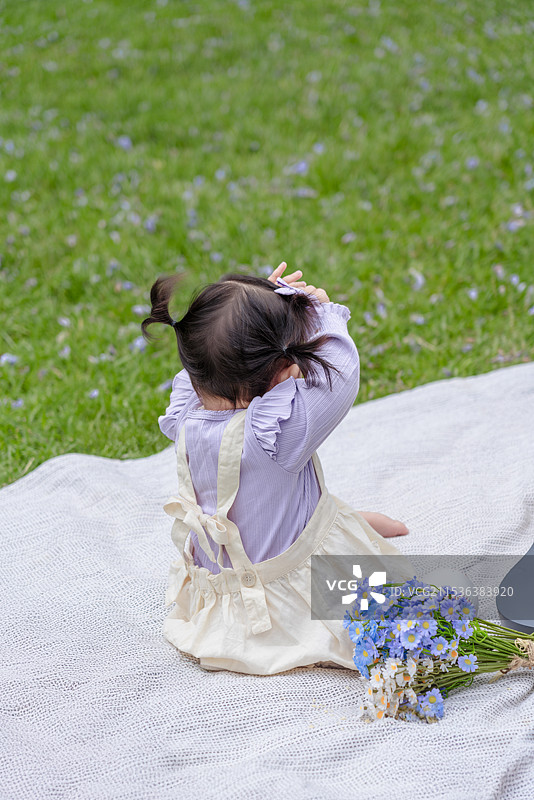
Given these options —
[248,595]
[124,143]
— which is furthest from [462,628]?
[124,143]

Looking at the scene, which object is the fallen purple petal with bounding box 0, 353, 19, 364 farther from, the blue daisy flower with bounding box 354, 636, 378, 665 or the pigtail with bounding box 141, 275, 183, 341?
the blue daisy flower with bounding box 354, 636, 378, 665

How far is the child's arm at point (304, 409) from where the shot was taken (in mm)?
1717

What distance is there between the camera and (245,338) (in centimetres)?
→ 170

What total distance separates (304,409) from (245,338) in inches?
8.1

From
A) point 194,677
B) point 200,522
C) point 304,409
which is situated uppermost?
point 304,409

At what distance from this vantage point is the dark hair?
170 centimetres

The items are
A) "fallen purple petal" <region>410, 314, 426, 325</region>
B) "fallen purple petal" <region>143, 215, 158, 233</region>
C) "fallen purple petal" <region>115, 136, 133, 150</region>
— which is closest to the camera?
"fallen purple petal" <region>410, 314, 426, 325</region>

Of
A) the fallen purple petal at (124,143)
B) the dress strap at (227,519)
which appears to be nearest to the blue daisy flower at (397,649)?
the dress strap at (227,519)

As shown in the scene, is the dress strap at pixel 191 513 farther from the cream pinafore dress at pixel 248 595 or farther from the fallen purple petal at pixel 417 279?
the fallen purple petal at pixel 417 279

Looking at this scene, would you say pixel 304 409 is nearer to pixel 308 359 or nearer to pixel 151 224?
pixel 308 359

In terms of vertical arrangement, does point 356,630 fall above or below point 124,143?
below

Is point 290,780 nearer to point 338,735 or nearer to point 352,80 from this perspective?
point 338,735

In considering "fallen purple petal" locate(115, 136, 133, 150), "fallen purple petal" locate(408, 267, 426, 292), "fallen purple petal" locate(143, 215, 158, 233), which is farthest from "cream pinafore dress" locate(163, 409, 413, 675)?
"fallen purple petal" locate(115, 136, 133, 150)

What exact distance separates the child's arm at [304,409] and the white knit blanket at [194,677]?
55 centimetres
